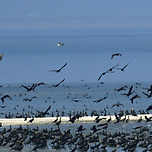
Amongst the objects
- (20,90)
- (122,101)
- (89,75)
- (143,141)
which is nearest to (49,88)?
(20,90)

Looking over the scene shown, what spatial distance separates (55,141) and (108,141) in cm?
343

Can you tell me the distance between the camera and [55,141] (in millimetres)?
49500

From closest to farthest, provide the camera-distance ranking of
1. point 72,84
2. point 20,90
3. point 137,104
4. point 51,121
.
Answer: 1. point 51,121
2. point 137,104
3. point 20,90
4. point 72,84

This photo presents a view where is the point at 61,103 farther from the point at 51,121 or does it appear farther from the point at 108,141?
the point at 108,141

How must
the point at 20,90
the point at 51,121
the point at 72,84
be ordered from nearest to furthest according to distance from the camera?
the point at 51,121 → the point at 20,90 → the point at 72,84

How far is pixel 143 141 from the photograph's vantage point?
50.2m

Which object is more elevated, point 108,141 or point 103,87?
point 103,87

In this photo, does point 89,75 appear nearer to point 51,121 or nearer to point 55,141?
point 51,121

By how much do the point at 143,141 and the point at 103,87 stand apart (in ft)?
223

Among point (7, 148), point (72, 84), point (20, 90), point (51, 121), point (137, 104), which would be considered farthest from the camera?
point (72, 84)

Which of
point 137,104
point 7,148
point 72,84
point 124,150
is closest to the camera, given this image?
point 124,150

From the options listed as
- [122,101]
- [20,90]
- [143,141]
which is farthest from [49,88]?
[143,141]

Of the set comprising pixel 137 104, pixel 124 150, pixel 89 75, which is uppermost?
pixel 89 75

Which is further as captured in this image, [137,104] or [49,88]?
[49,88]
